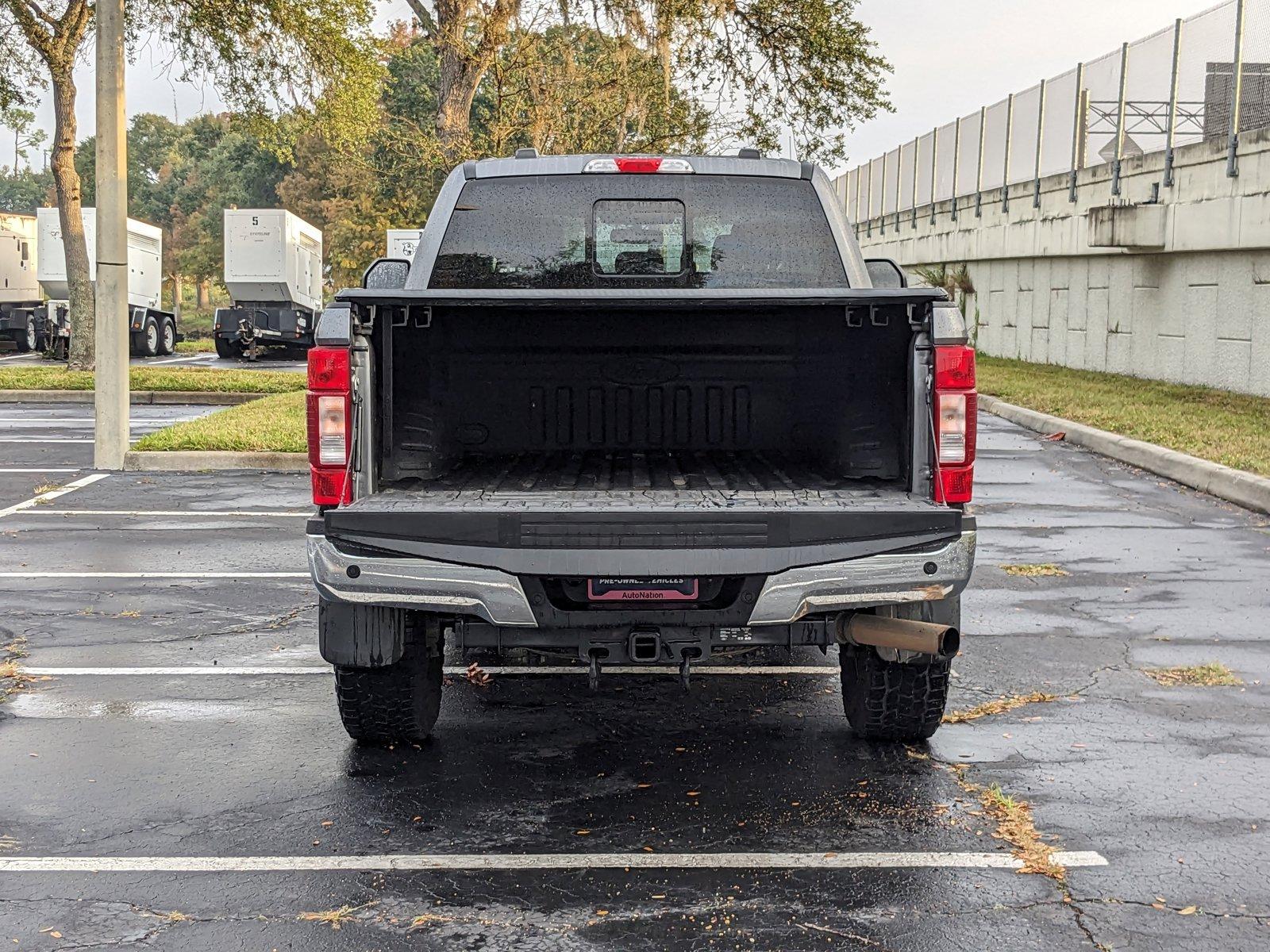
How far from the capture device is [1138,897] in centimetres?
428

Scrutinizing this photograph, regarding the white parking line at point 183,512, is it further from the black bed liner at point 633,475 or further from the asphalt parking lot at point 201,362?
the asphalt parking lot at point 201,362

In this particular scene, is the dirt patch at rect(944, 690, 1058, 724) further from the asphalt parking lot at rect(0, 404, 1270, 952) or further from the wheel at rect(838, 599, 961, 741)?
the wheel at rect(838, 599, 961, 741)

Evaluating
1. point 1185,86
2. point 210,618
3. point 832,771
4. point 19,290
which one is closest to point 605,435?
point 832,771

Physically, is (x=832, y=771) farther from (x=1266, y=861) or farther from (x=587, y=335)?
(x=587, y=335)

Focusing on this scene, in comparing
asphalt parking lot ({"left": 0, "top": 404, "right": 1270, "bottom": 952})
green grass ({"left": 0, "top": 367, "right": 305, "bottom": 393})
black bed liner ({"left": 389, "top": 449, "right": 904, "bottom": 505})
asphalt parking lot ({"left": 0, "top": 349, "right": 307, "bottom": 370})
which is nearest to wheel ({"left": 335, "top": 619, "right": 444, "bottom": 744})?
asphalt parking lot ({"left": 0, "top": 404, "right": 1270, "bottom": 952})

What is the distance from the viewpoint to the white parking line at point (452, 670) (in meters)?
6.93

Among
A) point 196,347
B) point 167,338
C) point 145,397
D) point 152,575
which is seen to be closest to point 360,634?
point 152,575

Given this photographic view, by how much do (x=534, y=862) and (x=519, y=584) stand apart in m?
0.88

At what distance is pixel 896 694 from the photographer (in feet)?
18.3

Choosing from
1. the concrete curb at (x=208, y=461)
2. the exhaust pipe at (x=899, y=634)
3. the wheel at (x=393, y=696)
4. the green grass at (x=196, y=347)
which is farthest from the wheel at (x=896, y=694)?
the green grass at (x=196, y=347)

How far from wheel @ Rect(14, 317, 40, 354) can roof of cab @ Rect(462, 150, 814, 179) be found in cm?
3628

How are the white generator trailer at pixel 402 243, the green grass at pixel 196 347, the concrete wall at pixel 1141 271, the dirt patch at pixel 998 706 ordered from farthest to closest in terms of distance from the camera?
the green grass at pixel 196 347 → the white generator trailer at pixel 402 243 → the concrete wall at pixel 1141 271 → the dirt patch at pixel 998 706

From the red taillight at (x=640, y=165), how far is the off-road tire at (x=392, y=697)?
249 centimetres

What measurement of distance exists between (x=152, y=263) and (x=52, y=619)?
31782 millimetres
